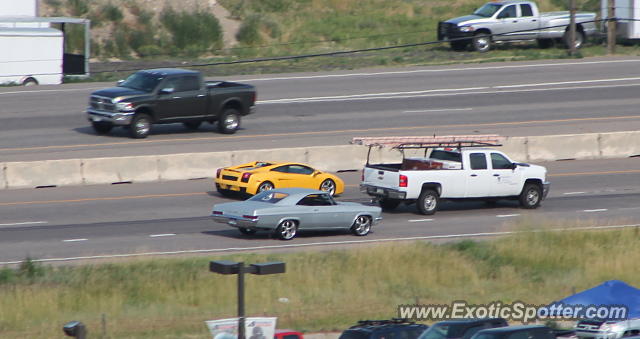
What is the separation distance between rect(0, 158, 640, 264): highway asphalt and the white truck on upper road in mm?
16568

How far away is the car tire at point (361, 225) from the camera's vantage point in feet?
78.2

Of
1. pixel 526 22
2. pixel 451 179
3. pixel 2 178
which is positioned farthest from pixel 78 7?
pixel 451 179

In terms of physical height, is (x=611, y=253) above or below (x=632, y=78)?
below

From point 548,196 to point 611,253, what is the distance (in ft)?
20.2

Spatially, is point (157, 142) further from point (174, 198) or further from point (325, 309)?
point (325, 309)

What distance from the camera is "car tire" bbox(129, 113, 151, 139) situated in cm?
3200

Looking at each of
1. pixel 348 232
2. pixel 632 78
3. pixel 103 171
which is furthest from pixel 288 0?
pixel 348 232

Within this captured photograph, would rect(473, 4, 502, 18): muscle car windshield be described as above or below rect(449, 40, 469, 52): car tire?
above

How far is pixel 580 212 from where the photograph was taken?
26.3 m

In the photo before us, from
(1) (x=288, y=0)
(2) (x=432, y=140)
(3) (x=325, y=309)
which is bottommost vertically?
(3) (x=325, y=309)

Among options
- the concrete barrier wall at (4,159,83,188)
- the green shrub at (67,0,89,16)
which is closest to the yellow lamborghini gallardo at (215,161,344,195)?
the concrete barrier wall at (4,159,83,188)

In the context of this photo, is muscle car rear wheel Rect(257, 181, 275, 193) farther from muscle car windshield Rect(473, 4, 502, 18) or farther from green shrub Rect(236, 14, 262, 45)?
green shrub Rect(236, 14, 262, 45)

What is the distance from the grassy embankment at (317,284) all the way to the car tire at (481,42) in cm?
2399

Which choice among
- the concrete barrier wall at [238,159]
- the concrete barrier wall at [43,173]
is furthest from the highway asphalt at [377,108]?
the concrete barrier wall at [43,173]
